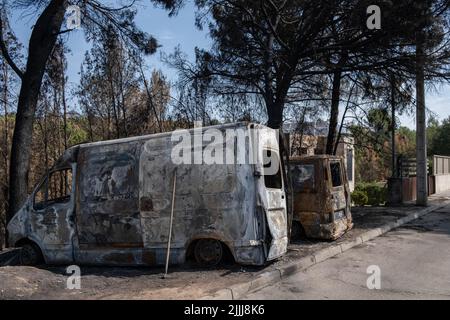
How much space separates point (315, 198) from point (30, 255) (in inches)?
236

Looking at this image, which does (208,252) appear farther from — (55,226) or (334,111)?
(334,111)

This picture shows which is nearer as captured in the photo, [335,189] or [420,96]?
[335,189]

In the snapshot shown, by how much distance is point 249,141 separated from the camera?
812cm

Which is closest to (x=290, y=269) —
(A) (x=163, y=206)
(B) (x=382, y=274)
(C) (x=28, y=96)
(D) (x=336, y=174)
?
(B) (x=382, y=274)

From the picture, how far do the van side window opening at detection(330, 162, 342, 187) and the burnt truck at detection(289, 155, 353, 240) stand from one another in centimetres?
2

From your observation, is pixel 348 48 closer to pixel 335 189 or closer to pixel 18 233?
pixel 335 189

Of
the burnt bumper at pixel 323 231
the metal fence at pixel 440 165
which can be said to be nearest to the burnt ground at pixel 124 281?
the burnt bumper at pixel 323 231

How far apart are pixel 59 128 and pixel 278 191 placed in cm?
1016

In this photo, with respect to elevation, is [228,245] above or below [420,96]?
below

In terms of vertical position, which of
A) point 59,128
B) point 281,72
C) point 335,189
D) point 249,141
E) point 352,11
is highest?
point 352,11

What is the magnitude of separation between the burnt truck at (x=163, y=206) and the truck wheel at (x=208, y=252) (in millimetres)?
17

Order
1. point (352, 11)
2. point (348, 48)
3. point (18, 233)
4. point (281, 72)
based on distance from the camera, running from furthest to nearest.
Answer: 1. point (281, 72)
2. point (348, 48)
3. point (352, 11)
4. point (18, 233)

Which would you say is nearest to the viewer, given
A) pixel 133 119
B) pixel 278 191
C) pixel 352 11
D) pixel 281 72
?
pixel 278 191

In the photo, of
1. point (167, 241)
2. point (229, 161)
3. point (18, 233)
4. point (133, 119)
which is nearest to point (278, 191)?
point (229, 161)
